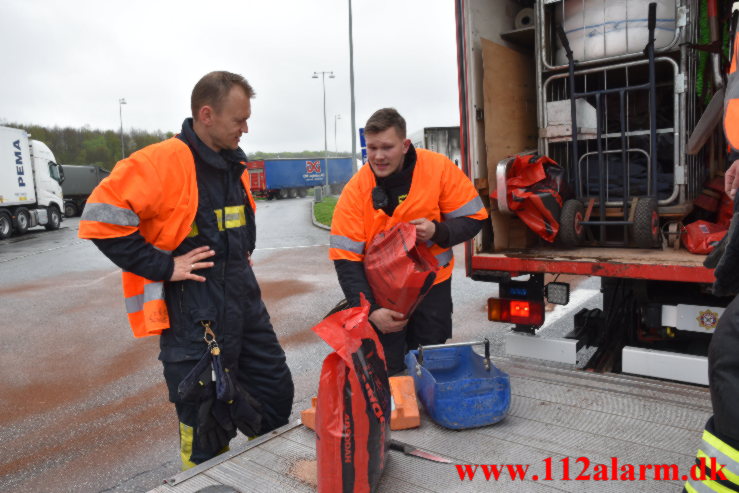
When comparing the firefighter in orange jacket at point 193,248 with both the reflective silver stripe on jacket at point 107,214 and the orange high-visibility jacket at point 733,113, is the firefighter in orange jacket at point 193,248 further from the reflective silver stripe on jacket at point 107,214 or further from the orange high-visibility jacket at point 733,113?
the orange high-visibility jacket at point 733,113

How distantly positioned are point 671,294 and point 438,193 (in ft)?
5.04

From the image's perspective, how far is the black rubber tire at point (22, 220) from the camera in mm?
19750

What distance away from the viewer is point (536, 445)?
2377 mm

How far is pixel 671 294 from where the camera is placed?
11.2 ft

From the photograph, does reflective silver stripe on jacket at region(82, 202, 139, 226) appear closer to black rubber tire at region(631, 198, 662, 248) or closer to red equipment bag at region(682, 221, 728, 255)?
black rubber tire at region(631, 198, 662, 248)

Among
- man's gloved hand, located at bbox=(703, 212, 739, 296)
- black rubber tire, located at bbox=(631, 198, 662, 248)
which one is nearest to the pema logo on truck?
black rubber tire, located at bbox=(631, 198, 662, 248)

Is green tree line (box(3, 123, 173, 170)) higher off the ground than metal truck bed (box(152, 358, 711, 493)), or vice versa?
green tree line (box(3, 123, 173, 170))

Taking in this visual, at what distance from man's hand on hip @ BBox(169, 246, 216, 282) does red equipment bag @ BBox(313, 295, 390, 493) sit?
628 mm

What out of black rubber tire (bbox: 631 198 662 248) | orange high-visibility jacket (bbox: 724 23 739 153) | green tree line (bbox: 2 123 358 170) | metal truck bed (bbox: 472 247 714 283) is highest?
green tree line (bbox: 2 123 358 170)

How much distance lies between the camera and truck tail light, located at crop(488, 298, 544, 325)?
12.1ft

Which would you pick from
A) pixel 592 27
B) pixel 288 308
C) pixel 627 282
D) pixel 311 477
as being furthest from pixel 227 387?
pixel 288 308

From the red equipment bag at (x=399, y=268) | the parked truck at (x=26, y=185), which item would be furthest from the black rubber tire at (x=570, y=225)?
the parked truck at (x=26, y=185)

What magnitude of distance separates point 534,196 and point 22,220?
20.9 meters

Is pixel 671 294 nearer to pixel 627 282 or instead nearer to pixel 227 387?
pixel 627 282
